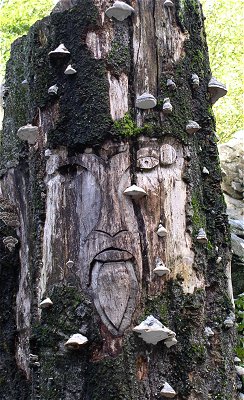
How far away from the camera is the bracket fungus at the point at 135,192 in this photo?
4.17 m

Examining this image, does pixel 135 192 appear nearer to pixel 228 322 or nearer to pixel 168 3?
pixel 228 322

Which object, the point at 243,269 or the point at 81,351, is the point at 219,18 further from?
the point at 81,351

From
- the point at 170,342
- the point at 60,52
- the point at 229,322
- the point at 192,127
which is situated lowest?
the point at 170,342


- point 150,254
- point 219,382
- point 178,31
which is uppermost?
point 178,31

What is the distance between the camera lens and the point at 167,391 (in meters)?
3.78

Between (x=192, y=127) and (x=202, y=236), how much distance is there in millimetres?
890

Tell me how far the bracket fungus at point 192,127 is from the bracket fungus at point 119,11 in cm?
99

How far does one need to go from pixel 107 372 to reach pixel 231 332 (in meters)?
1.18

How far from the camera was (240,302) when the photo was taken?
7582 mm

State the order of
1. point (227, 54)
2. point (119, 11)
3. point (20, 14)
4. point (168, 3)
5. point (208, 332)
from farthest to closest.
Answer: point (227, 54)
point (20, 14)
point (168, 3)
point (119, 11)
point (208, 332)

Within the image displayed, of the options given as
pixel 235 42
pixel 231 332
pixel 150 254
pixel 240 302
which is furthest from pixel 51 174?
pixel 235 42

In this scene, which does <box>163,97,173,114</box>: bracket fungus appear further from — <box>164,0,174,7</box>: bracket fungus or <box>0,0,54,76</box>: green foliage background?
<box>0,0,54,76</box>: green foliage background

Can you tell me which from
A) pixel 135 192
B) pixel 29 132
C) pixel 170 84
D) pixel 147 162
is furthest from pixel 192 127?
pixel 29 132

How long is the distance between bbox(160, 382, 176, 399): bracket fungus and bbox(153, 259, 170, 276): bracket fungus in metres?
0.74
